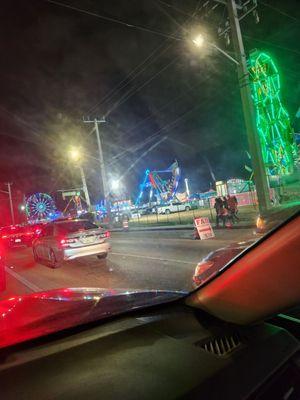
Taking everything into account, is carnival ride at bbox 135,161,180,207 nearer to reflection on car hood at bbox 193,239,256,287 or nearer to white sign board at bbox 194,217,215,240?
white sign board at bbox 194,217,215,240

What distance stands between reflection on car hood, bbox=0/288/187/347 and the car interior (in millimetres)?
77

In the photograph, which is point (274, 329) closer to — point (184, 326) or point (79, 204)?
point (184, 326)

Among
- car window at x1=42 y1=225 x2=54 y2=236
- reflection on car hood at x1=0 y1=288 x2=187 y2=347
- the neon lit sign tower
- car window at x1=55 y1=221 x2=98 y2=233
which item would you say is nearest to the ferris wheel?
the neon lit sign tower

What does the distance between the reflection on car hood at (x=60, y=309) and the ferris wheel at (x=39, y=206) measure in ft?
319

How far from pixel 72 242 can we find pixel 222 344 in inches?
443

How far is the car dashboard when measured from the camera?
1811 mm

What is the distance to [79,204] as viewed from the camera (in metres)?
73.8

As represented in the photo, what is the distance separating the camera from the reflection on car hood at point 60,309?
2328mm

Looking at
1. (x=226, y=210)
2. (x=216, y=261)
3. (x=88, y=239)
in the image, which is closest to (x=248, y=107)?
(x=226, y=210)

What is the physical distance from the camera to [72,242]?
13.2 m

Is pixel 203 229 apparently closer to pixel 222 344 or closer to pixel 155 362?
pixel 222 344

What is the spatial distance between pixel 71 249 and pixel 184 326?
35.9 ft

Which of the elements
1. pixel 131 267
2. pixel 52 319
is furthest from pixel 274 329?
pixel 131 267

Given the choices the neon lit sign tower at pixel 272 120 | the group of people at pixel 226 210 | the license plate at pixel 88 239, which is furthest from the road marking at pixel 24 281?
the neon lit sign tower at pixel 272 120
